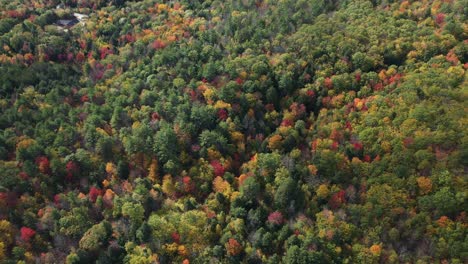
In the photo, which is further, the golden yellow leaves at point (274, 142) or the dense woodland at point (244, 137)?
the golden yellow leaves at point (274, 142)

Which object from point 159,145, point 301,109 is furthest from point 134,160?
point 301,109

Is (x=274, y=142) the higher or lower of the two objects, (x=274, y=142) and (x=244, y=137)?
the higher

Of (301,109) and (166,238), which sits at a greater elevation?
(301,109)

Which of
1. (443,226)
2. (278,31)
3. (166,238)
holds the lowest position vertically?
(166,238)

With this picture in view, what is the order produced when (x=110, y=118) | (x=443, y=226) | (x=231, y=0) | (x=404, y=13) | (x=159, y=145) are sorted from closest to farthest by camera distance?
(x=443, y=226) → (x=159, y=145) → (x=110, y=118) → (x=404, y=13) → (x=231, y=0)

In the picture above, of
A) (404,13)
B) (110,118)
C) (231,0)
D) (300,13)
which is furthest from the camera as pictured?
(231,0)

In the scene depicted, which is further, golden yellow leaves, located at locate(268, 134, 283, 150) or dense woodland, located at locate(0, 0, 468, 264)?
golden yellow leaves, located at locate(268, 134, 283, 150)

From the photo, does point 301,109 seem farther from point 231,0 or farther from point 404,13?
point 231,0

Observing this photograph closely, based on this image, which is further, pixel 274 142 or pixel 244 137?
pixel 244 137
